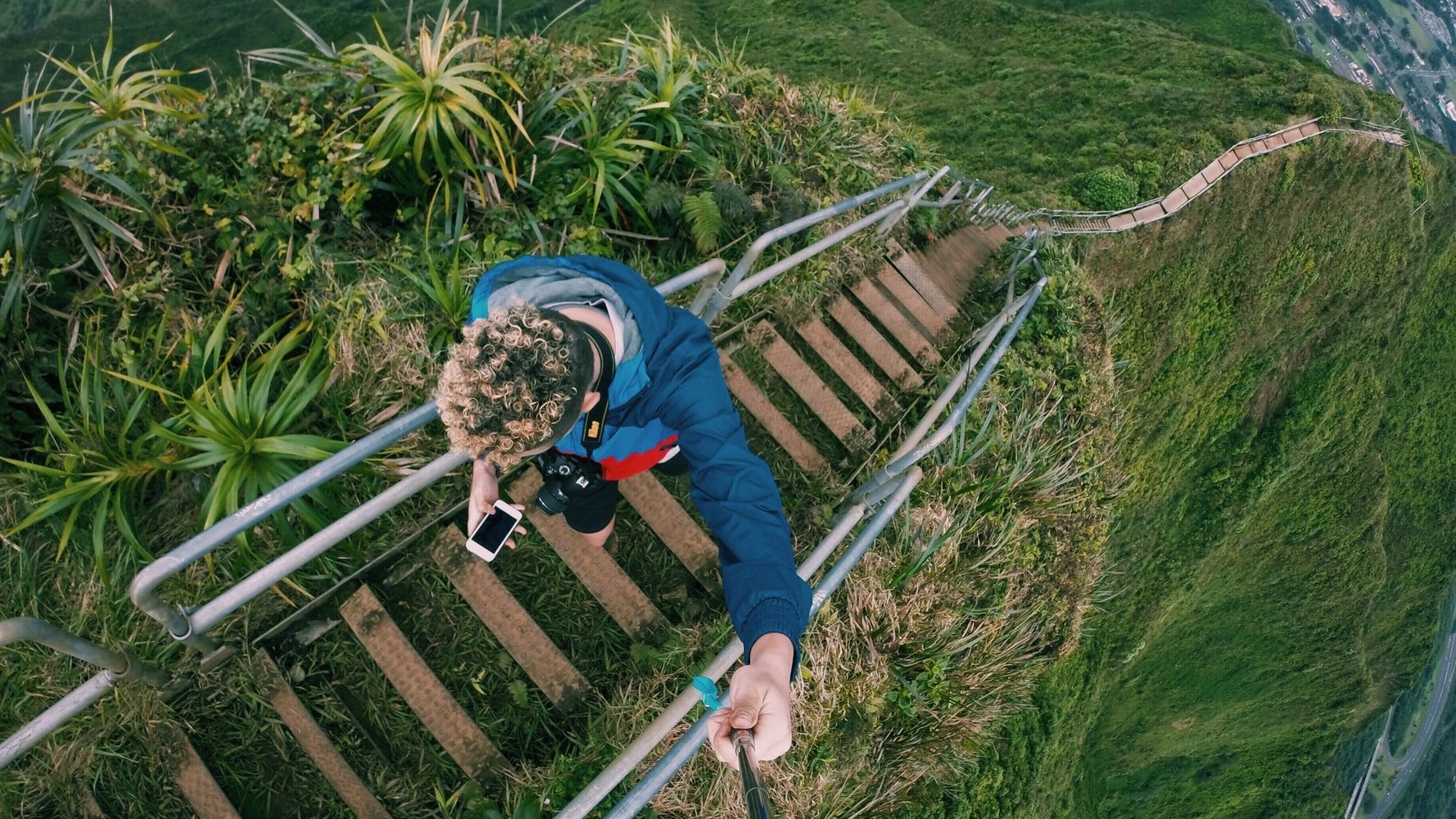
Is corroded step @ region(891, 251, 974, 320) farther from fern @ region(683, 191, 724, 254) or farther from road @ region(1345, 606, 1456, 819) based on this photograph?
road @ region(1345, 606, 1456, 819)

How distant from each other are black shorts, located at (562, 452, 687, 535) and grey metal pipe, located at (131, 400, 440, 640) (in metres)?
0.72

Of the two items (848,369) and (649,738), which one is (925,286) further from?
(649,738)

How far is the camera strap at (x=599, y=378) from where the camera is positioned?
1.90 meters

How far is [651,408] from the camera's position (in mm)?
2084

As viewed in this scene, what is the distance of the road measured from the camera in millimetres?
32281

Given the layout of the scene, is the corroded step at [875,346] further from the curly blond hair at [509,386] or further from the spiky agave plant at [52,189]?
the spiky agave plant at [52,189]

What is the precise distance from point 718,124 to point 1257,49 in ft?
71.6

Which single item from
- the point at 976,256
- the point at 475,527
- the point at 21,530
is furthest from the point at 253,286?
the point at 976,256

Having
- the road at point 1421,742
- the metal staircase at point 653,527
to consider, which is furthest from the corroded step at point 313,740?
the road at point 1421,742

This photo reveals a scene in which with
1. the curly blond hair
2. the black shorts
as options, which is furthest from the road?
the curly blond hair

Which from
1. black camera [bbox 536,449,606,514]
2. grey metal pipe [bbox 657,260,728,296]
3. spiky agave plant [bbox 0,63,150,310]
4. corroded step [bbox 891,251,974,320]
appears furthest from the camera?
corroded step [bbox 891,251,974,320]

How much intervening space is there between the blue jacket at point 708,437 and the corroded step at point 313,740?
1533 mm

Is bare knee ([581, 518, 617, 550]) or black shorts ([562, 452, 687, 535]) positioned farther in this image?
bare knee ([581, 518, 617, 550])

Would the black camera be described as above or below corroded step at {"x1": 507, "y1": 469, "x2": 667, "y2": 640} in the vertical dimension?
above
